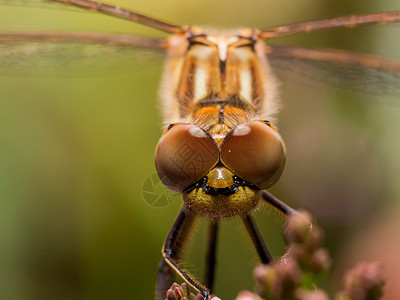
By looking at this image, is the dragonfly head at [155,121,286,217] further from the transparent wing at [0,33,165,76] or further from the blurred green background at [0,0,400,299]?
the blurred green background at [0,0,400,299]

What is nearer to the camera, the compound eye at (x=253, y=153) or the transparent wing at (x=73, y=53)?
the compound eye at (x=253, y=153)

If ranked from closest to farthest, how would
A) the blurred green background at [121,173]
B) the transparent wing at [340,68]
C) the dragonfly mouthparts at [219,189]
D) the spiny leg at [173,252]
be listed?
the dragonfly mouthparts at [219,189]
the spiny leg at [173,252]
the transparent wing at [340,68]
the blurred green background at [121,173]

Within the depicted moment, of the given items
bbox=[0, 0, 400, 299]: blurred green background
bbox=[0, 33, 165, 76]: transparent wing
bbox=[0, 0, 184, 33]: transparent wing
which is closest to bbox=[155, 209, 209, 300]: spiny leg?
bbox=[0, 0, 184, 33]: transparent wing

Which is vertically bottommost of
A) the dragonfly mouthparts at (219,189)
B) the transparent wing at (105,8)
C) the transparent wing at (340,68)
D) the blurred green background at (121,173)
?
the blurred green background at (121,173)

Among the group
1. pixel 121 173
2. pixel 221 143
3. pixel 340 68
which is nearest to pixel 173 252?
pixel 221 143

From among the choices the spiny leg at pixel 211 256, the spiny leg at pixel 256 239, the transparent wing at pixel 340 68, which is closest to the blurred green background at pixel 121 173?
the transparent wing at pixel 340 68

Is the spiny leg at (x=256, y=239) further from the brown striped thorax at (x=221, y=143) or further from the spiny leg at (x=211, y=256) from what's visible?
the brown striped thorax at (x=221, y=143)

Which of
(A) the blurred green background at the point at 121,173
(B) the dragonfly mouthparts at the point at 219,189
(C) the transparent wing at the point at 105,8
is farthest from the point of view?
(A) the blurred green background at the point at 121,173
